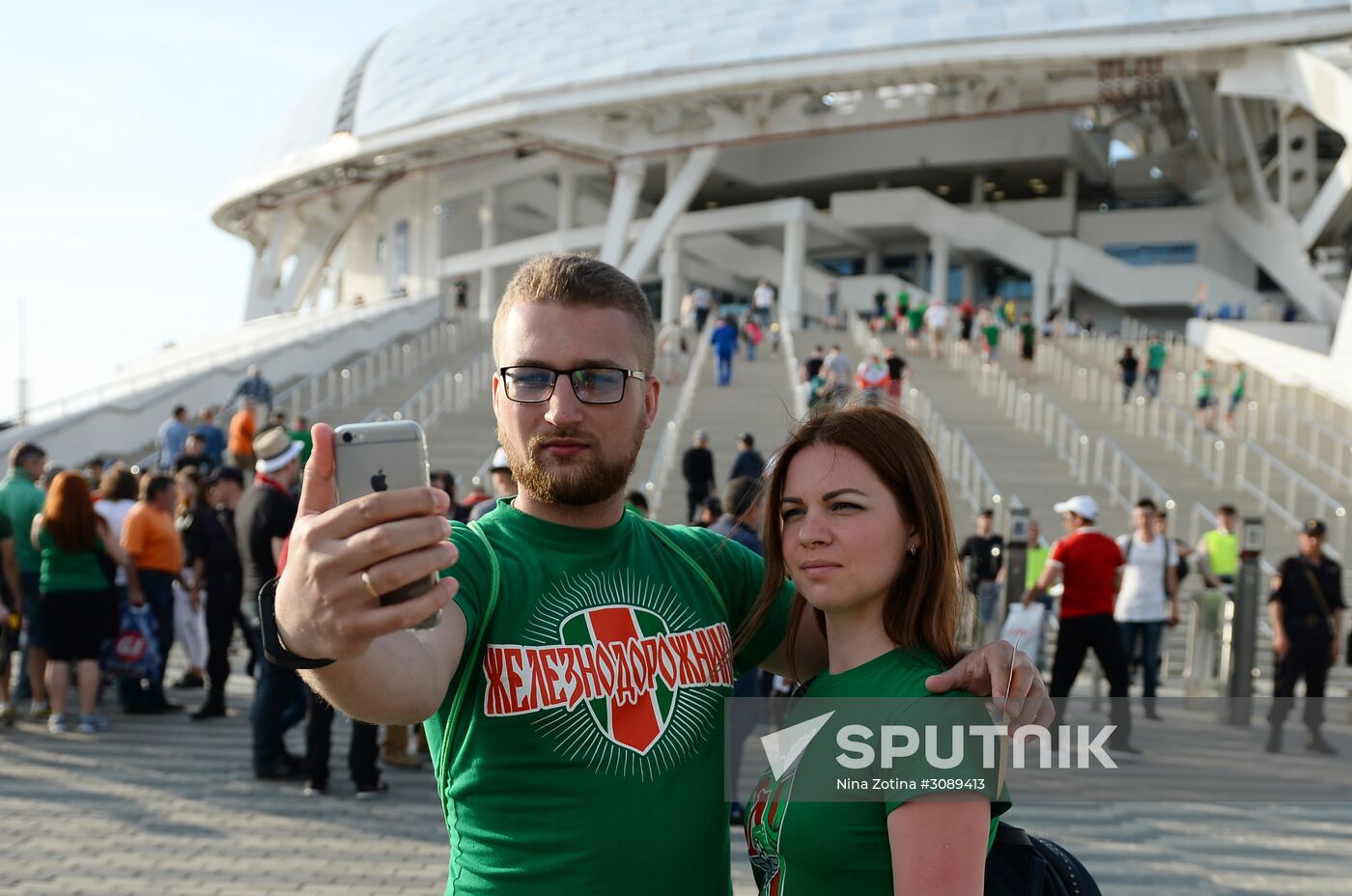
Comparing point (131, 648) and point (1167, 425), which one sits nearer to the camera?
point (131, 648)

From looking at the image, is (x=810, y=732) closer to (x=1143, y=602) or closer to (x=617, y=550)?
(x=617, y=550)

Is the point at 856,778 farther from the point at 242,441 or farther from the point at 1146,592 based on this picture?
the point at 242,441

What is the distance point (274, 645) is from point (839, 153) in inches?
1602

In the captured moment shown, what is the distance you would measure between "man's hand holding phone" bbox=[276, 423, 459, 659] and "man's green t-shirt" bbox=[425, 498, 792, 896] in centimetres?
51

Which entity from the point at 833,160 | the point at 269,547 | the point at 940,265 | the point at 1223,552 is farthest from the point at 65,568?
the point at 833,160

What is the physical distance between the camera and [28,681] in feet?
26.5

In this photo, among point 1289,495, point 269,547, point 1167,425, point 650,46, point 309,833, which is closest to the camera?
point 309,833

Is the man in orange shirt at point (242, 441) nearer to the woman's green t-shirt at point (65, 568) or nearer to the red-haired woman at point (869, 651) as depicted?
the woman's green t-shirt at point (65, 568)

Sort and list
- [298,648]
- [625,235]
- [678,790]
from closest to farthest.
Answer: [298,648]
[678,790]
[625,235]

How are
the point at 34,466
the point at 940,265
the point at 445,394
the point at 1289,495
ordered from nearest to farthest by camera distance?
1. the point at 34,466
2. the point at 1289,495
3. the point at 445,394
4. the point at 940,265

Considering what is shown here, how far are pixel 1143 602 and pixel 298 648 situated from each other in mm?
7615

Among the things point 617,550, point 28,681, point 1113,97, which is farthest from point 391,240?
point 617,550

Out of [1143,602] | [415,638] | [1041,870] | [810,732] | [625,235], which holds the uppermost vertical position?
[625,235]

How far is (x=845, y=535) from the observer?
1920 mm
